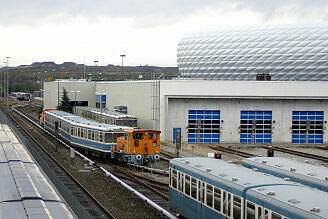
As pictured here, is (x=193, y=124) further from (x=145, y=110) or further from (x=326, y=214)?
(x=326, y=214)

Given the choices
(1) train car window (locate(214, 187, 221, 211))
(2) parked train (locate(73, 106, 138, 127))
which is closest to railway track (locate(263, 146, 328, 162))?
(2) parked train (locate(73, 106, 138, 127))

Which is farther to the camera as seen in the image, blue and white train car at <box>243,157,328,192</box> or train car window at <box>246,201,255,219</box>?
blue and white train car at <box>243,157,328,192</box>

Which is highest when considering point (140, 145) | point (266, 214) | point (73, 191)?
point (266, 214)

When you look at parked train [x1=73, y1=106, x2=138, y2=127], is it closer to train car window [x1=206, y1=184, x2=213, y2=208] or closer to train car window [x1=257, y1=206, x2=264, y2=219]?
train car window [x1=206, y1=184, x2=213, y2=208]

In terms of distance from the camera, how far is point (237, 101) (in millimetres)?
51281

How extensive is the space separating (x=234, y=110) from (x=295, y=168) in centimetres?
3569

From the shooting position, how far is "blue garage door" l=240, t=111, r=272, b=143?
5144 cm

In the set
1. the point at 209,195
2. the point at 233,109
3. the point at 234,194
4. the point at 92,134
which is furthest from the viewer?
the point at 233,109

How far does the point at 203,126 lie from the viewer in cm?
5103

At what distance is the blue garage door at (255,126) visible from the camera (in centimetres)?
5144

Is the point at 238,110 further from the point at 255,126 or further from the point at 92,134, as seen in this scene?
the point at 92,134

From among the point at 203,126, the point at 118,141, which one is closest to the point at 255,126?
the point at 203,126

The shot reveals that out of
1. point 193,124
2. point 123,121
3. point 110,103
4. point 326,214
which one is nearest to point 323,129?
point 193,124

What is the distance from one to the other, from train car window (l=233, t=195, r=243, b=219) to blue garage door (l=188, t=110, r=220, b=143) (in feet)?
125
